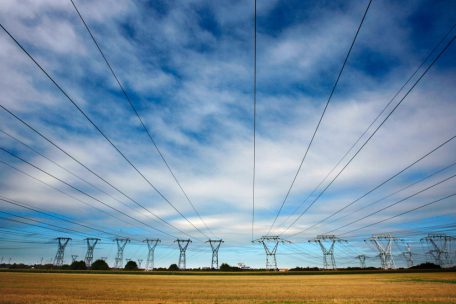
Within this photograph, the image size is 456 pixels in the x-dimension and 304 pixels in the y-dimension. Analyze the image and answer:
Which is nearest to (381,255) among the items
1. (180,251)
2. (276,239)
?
(276,239)

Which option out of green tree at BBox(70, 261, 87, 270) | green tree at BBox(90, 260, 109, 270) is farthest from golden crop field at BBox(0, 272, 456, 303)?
green tree at BBox(90, 260, 109, 270)

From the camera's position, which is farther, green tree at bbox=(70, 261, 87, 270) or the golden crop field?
green tree at bbox=(70, 261, 87, 270)

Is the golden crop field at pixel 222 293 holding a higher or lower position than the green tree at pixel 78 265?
higher

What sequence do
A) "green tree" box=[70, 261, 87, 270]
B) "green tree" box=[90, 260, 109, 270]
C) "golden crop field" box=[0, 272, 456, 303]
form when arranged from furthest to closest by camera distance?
"green tree" box=[90, 260, 109, 270] → "green tree" box=[70, 261, 87, 270] → "golden crop field" box=[0, 272, 456, 303]

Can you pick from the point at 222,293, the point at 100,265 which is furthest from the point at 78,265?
the point at 222,293

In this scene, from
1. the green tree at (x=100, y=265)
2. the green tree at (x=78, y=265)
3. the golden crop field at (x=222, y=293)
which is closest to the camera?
the golden crop field at (x=222, y=293)

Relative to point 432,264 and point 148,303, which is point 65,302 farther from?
point 432,264

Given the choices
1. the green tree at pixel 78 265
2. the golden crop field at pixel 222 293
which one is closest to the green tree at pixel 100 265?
the green tree at pixel 78 265

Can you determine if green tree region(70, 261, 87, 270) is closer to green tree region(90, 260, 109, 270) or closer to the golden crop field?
green tree region(90, 260, 109, 270)

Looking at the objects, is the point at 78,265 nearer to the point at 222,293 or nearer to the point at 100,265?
the point at 100,265

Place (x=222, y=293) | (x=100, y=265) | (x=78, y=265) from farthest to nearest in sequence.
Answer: (x=100, y=265)
(x=78, y=265)
(x=222, y=293)

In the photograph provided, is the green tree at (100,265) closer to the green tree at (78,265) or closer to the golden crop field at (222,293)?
the green tree at (78,265)

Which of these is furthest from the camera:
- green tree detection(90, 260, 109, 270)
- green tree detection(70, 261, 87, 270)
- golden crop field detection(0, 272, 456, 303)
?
green tree detection(90, 260, 109, 270)

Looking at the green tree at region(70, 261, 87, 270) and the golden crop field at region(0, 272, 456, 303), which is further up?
the golden crop field at region(0, 272, 456, 303)
